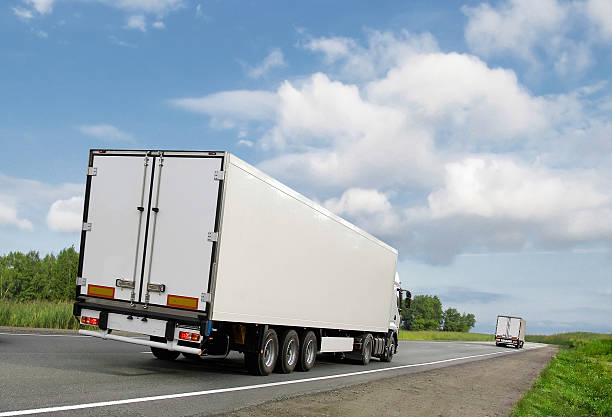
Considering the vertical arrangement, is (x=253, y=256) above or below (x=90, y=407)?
above

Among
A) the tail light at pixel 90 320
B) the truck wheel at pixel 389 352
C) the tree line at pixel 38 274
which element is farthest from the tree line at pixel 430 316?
the tail light at pixel 90 320

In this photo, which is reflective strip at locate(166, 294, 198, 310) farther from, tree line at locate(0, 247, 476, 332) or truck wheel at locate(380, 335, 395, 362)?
tree line at locate(0, 247, 476, 332)

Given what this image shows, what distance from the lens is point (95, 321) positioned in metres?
11.4

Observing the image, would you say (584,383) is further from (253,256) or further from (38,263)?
(38,263)

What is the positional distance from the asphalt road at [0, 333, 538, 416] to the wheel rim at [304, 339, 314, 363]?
1.15 ft

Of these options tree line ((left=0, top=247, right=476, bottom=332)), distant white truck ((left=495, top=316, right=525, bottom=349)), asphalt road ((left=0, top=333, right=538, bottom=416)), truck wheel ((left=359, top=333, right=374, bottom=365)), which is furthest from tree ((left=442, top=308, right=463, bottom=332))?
asphalt road ((left=0, top=333, right=538, bottom=416))

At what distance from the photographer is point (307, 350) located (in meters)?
14.7

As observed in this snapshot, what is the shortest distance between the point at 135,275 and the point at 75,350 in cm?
421

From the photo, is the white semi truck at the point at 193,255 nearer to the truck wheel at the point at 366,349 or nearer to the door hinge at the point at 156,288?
the door hinge at the point at 156,288

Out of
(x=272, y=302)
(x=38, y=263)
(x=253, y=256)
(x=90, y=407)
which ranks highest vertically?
(x=253, y=256)

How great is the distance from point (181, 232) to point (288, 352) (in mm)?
4369

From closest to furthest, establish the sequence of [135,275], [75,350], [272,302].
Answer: [135,275] < [272,302] < [75,350]

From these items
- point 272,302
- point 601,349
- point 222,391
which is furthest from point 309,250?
point 601,349

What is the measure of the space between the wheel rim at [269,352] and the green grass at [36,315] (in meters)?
12.0
